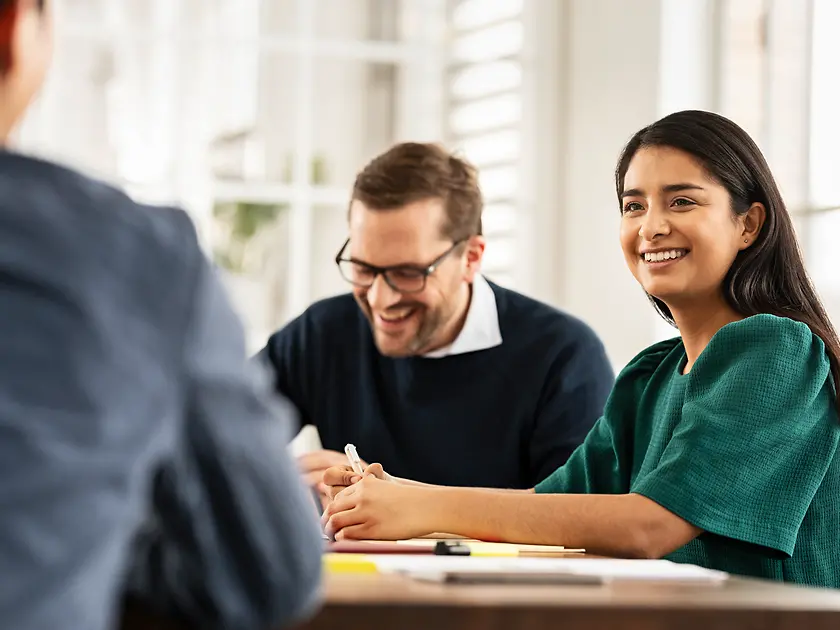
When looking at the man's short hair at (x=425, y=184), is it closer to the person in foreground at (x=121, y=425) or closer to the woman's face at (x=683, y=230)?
the woman's face at (x=683, y=230)

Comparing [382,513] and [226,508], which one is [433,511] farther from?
[226,508]

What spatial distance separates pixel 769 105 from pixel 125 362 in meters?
3.08

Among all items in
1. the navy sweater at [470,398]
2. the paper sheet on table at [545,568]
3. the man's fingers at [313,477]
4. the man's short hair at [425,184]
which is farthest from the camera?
the man's short hair at [425,184]

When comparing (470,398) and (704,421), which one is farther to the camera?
(470,398)

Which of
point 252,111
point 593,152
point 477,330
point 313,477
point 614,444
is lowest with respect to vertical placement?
point 313,477

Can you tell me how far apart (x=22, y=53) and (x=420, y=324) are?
1957mm

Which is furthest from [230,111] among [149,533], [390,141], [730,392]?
[149,533]

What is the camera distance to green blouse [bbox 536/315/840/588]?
164 cm

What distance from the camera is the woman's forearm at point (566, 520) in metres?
1.61

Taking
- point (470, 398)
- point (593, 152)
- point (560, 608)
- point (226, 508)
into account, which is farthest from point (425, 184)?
point (226, 508)

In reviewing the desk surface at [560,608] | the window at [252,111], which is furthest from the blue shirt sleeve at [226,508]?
the window at [252,111]

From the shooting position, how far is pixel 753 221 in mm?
2021

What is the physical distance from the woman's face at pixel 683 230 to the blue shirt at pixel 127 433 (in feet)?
4.16

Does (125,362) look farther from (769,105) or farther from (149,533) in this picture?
(769,105)
